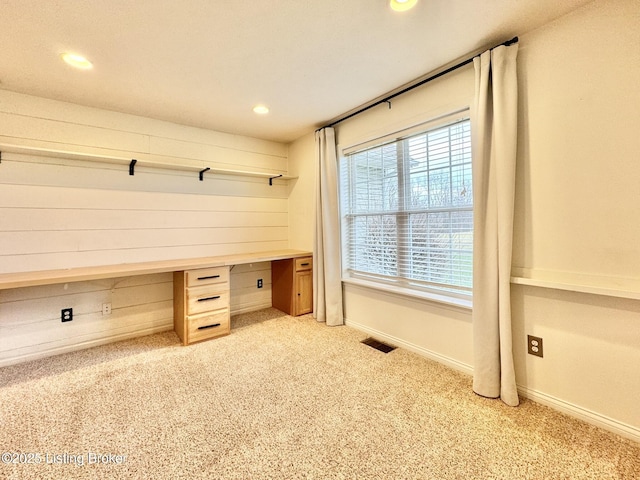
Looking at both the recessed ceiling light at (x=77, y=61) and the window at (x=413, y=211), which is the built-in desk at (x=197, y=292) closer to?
the window at (x=413, y=211)

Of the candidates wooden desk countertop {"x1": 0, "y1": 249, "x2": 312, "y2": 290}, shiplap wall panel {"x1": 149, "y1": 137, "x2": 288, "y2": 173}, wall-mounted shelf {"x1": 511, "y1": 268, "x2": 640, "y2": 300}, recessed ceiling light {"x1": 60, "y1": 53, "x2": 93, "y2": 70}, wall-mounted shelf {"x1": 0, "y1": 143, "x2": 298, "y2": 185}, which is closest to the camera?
wall-mounted shelf {"x1": 511, "y1": 268, "x2": 640, "y2": 300}

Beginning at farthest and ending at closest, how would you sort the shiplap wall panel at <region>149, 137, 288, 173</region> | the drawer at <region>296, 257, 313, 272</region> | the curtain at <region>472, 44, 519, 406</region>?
the drawer at <region>296, 257, 313, 272</region> → the shiplap wall panel at <region>149, 137, 288, 173</region> → the curtain at <region>472, 44, 519, 406</region>

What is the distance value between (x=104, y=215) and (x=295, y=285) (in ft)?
6.98

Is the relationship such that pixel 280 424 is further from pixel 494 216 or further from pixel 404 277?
pixel 494 216

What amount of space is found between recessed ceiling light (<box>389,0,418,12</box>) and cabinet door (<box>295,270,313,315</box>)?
267 cm

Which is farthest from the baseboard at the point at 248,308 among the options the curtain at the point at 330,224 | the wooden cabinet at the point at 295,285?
the curtain at the point at 330,224

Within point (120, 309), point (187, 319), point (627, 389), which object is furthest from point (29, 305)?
point (627, 389)

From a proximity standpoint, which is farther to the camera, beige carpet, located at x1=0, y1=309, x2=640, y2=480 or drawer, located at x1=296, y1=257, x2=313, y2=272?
drawer, located at x1=296, y1=257, x2=313, y2=272

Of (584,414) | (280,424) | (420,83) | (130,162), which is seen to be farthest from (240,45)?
(584,414)

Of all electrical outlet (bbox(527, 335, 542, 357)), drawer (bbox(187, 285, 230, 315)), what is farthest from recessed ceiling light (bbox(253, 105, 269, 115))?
electrical outlet (bbox(527, 335, 542, 357))

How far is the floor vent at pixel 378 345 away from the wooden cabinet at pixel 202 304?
57.4 inches

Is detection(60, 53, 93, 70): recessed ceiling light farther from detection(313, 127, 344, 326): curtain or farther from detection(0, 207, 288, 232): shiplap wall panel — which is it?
detection(313, 127, 344, 326): curtain

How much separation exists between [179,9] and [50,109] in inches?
76.4

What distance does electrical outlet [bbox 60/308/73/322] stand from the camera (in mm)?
2594
